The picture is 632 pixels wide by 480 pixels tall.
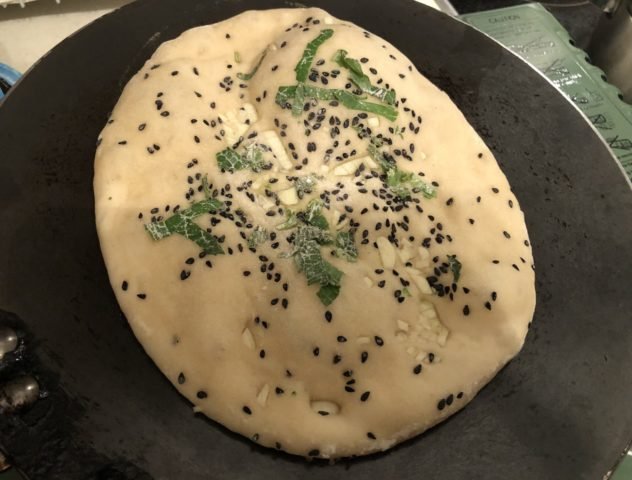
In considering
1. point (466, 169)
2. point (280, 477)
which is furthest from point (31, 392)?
point (466, 169)

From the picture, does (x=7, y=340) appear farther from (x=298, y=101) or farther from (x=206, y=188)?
(x=298, y=101)

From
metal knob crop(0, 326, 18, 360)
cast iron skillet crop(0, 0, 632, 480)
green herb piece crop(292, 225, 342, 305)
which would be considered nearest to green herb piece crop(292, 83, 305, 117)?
green herb piece crop(292, 225, 342, 305)

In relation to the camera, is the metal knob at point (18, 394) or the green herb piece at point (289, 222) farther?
the green herb piece at point (289, 222)

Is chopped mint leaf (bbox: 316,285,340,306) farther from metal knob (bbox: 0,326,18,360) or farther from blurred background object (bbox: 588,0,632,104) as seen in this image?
blurred background object (bbox: 588,0,632,104)

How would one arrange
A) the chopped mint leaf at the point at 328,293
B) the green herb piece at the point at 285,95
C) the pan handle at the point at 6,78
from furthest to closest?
the pan handle at the point at 6,78, the green herb piece at the point at 285,95, the chopped mint leaf at the point at 328,293

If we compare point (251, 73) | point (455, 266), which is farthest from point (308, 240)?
point (251, 73)

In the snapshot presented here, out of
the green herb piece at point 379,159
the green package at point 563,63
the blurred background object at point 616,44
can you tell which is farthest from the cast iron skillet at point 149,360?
the blurred background object at point 616,44

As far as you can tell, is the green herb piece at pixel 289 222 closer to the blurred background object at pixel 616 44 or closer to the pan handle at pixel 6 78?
the pan handle at pixel 6 78
